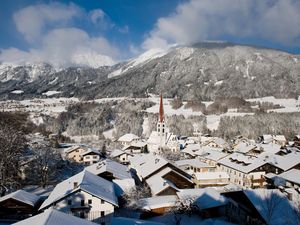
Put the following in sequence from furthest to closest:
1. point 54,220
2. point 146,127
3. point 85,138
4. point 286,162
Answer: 1. point 146,127
2. point 85,138
3. point 286,162
4. point 54,220

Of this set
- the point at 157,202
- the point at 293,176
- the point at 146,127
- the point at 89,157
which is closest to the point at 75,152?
the point at 89,157

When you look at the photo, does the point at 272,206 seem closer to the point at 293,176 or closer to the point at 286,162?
the point at 293,176

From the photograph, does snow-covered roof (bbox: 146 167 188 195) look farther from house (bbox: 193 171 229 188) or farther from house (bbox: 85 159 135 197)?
house (bbox: 193 171 229 188)

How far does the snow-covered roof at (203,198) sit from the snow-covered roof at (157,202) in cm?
108

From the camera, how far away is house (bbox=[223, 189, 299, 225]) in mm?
25875

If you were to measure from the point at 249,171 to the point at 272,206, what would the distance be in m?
21.4

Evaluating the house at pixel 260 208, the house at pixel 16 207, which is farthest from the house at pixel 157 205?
the house at pixel 16 207

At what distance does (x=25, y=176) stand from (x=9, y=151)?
11648mm

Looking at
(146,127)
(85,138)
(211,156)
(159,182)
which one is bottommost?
(159,182)

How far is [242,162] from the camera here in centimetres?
5306

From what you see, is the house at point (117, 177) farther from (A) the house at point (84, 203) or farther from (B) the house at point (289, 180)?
(B) the house at point (289, 180)

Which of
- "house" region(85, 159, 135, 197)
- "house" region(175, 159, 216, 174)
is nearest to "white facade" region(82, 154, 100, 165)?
"house" region(175, 159, 216, 174)

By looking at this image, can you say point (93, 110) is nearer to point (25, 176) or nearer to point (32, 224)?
point (25, 176)

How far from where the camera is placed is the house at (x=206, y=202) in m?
28.7
